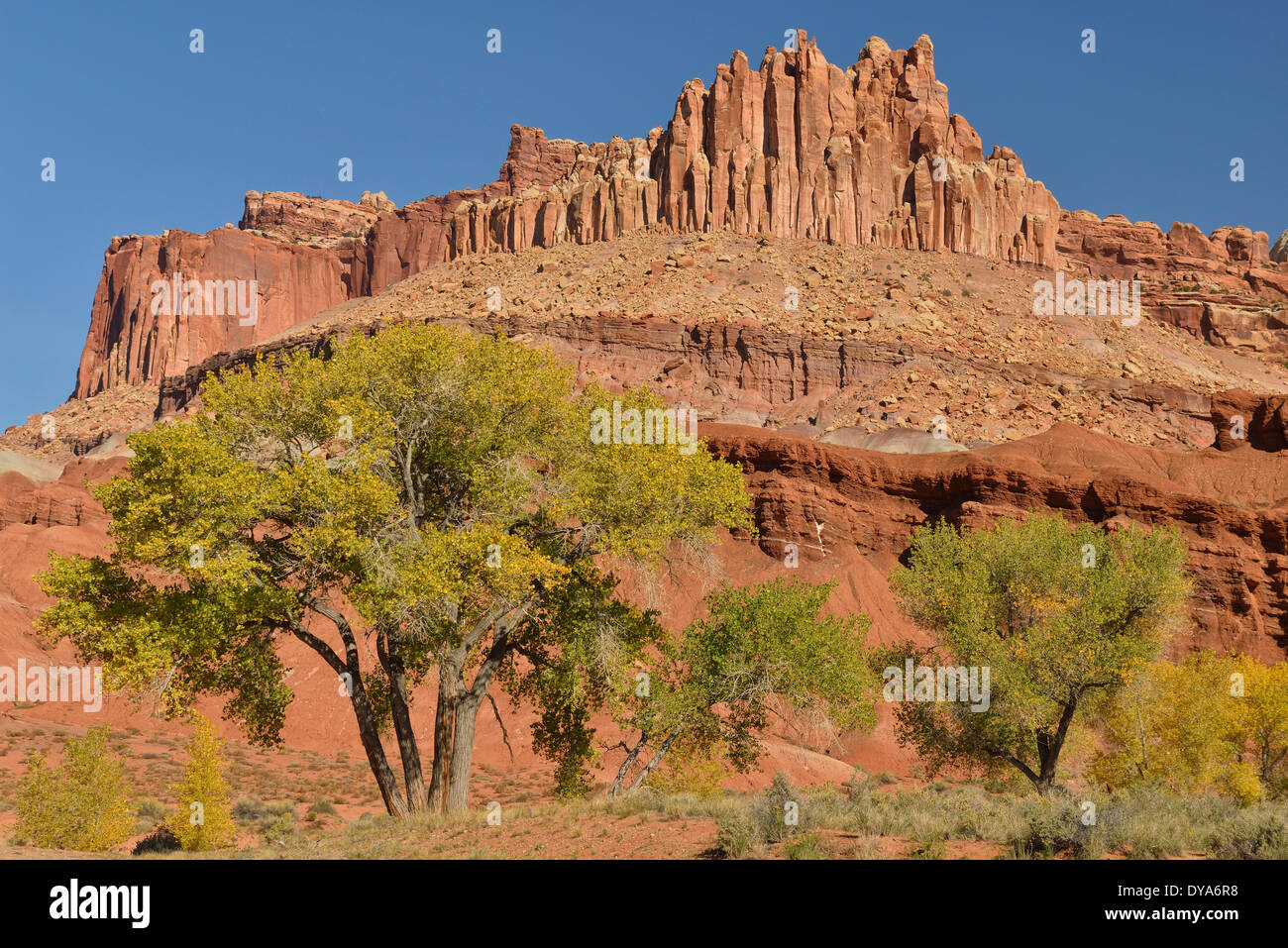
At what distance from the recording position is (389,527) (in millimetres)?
15883

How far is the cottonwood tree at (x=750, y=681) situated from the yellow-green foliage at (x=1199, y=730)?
27.2ft

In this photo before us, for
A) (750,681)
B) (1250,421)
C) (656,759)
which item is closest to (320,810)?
(656,759)

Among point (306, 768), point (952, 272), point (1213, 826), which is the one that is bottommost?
point (306, 768)

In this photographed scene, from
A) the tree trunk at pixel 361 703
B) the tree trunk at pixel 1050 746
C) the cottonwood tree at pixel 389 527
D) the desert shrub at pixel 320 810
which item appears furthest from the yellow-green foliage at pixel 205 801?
the tree trunk at pixel 1050 746

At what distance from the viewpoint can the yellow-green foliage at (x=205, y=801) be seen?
21.9 metres

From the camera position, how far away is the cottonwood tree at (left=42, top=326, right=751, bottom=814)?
14.6 meters

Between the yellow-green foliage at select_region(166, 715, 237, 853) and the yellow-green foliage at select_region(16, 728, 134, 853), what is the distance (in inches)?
56.1

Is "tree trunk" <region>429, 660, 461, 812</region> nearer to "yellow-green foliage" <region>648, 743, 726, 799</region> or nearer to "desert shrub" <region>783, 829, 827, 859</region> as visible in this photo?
"yellow-green foliage" <region>648, 743, 726, 799</region>

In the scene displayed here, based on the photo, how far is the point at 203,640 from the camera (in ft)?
47.9

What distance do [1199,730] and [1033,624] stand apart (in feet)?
22.5

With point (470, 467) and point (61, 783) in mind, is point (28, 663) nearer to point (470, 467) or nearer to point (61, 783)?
point (61, 783)

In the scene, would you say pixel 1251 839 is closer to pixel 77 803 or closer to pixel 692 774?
pixel 692 774

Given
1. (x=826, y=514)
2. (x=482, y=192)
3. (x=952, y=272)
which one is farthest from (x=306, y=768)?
(x=482, y=192)
